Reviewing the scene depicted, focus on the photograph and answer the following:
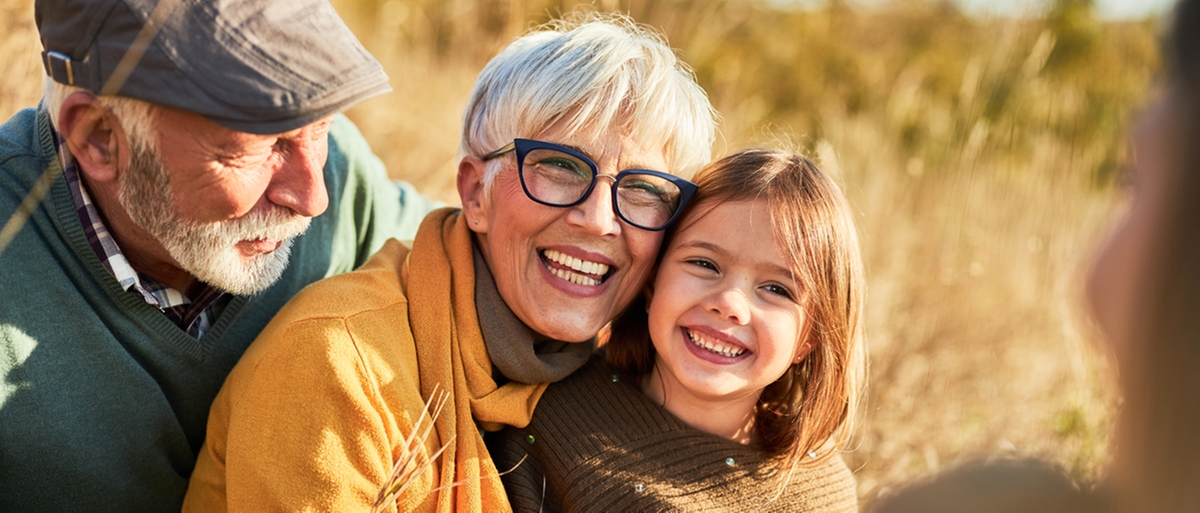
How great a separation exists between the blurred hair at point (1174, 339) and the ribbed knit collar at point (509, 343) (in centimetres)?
170

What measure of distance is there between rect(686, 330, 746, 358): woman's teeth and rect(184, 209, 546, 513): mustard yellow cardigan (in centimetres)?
46

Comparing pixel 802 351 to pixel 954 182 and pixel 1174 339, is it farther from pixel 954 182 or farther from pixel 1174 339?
pixel 954 182

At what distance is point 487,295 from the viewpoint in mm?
2418

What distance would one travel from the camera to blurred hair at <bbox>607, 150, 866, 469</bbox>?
240 centimetres

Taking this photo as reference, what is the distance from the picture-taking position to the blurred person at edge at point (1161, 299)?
0.72 metres

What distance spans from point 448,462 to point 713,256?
87 cm

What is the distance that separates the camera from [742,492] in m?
2.44

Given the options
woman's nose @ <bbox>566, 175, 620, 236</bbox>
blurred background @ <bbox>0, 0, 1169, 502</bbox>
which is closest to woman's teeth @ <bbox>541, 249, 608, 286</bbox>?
woman's nose @ <bbox>566, 175, 620, 236</bbox>

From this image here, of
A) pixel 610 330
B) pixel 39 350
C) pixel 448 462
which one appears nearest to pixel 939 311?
pixel 610 330

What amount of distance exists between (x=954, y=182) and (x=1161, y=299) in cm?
468

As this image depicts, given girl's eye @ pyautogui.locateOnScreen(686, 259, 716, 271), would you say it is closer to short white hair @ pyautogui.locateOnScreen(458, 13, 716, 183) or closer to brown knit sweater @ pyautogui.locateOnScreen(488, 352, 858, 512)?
short white hair @ pyautogui.locateOnScreen(458, 13, 716, 183)

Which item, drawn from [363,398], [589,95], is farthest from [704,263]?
[363,398]

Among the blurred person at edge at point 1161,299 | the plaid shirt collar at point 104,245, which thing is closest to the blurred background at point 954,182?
the plaid shirt collar at point 104,245

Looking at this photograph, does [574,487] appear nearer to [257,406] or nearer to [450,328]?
[450,328]
